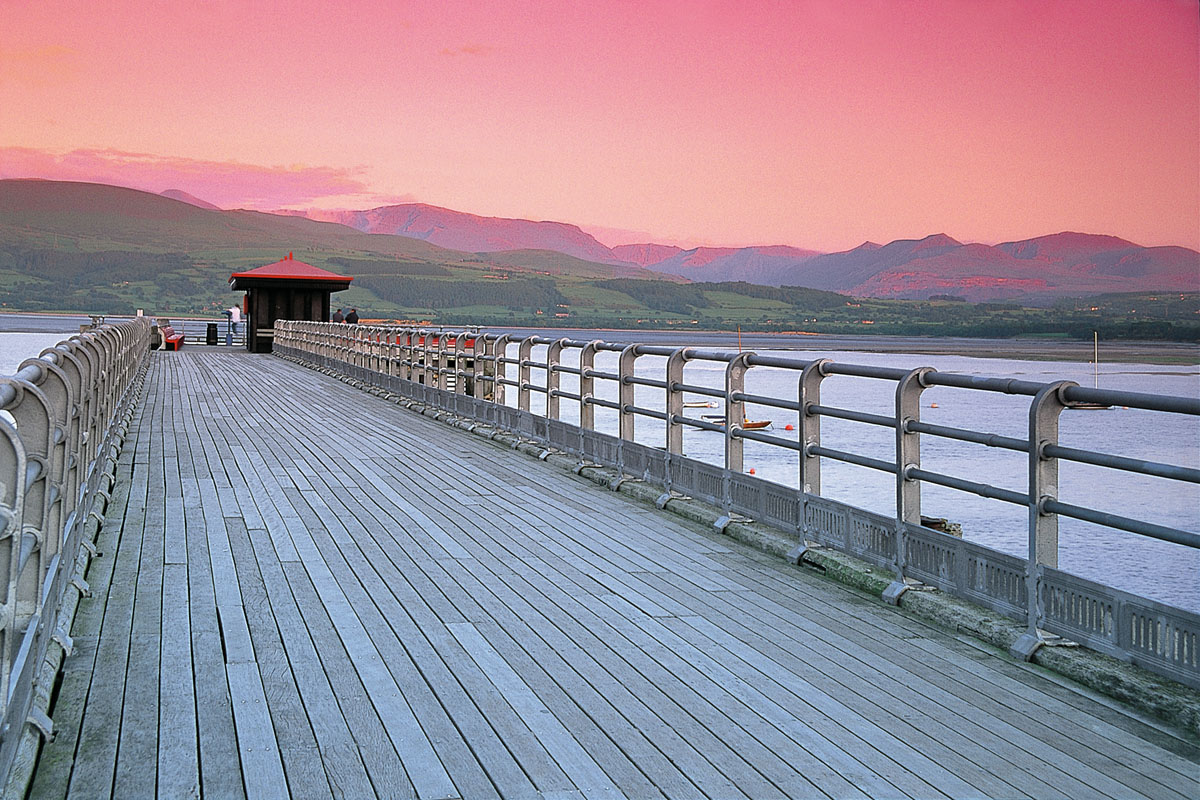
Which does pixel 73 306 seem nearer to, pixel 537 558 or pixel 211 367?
pixel 211 367

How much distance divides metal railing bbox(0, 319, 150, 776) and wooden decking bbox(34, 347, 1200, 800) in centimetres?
23

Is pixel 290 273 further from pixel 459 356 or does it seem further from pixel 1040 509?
pixel 1040 509

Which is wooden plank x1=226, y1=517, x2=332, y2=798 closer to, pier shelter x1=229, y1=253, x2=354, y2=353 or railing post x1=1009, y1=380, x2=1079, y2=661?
railing post x1=1009, y1=380, x2=1079, y2=661

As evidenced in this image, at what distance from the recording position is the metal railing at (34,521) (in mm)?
2871

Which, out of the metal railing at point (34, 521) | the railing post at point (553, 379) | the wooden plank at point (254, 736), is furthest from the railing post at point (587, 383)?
the wooden plank at point (254, 736)

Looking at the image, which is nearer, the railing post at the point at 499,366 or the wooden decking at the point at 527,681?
the wooden decking at the point at 527,681

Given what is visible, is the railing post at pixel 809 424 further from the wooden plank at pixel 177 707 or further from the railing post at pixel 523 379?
the railing post at pixel 523 379

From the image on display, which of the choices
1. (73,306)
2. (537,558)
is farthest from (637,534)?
(73,306)

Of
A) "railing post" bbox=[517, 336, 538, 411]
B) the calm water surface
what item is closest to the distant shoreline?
the calm water surface

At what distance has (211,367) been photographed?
100 ft

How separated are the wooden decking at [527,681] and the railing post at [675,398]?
0.97 m

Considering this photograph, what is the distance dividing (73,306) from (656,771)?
213387 mm

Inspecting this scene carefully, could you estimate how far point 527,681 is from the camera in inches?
169

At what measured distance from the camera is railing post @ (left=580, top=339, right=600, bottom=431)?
1017 cm
